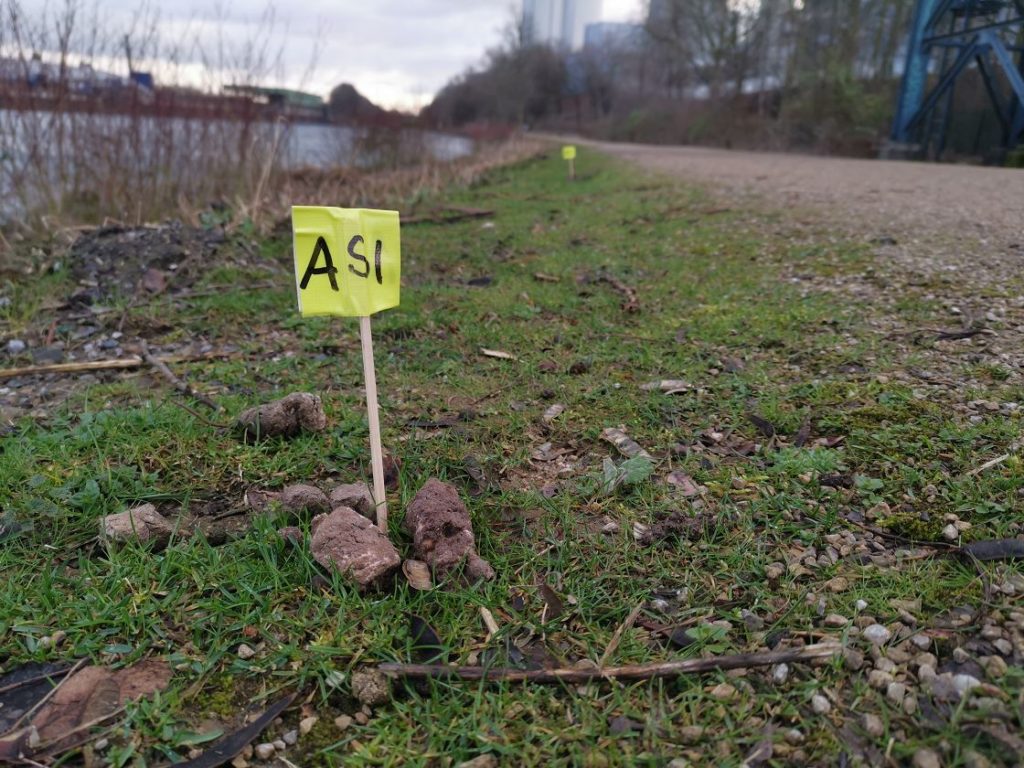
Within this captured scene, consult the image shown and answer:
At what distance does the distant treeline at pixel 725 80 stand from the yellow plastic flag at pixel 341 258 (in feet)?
57.0

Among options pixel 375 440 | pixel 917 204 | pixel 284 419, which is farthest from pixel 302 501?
pixel 917 204

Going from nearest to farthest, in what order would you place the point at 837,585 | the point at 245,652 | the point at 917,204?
the point at 245,652 < the point at 837,585 < the point at 917,204

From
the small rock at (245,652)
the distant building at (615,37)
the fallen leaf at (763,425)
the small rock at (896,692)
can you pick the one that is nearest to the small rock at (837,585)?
the small rock at (896,692)

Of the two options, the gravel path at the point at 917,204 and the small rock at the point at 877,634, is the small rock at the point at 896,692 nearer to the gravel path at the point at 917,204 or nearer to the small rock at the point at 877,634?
the small rock at the point at 877,634

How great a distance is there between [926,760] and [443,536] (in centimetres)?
134

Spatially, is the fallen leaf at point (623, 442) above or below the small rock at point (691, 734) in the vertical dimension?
above

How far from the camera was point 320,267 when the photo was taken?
2.03m

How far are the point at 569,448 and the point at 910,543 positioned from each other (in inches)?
51.2

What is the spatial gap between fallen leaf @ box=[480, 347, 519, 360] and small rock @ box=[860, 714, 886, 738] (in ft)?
8.80

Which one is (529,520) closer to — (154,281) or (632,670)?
(632,670)

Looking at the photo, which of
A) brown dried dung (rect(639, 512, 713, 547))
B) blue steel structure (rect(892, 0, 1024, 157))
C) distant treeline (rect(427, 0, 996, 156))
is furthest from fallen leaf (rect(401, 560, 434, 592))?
distant treeline (rect(427, 0, 996, 156))

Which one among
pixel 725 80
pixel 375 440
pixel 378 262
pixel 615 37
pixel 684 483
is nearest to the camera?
pixel 378 262

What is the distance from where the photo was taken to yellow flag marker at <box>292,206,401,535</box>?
1988 millimetres

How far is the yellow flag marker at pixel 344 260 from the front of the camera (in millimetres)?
1988
